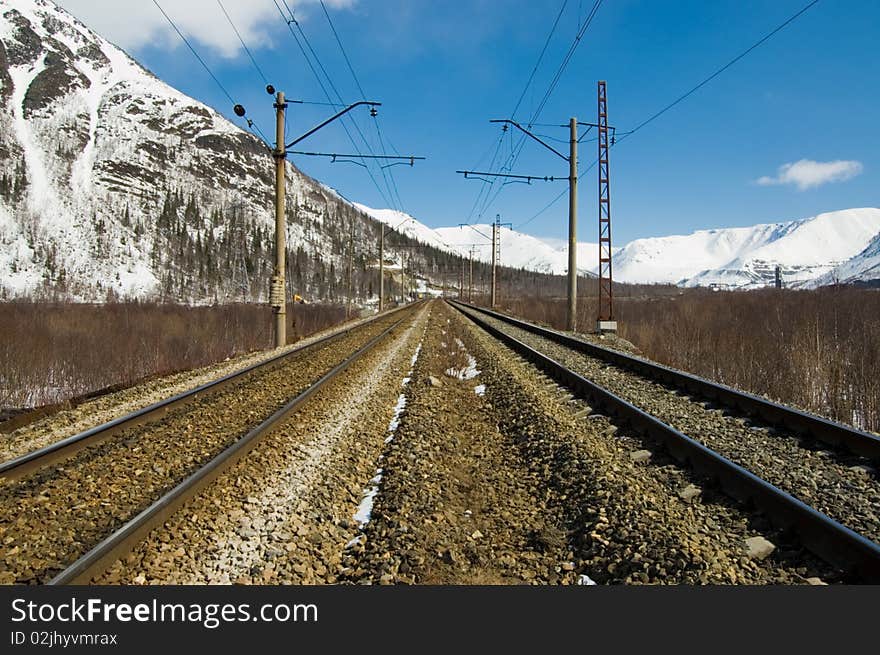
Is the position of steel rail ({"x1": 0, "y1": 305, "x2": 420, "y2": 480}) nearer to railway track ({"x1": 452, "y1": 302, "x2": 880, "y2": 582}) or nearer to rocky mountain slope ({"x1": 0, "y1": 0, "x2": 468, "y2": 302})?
railway track ({"x1": 452, "y1": 302, "x2": 880, "y2": 582})

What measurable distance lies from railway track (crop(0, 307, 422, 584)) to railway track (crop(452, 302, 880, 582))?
454 cm

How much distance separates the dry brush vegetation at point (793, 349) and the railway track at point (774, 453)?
230cm

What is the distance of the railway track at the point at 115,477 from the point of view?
332 centimetres

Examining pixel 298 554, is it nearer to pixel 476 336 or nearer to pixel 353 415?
pixel 353 415

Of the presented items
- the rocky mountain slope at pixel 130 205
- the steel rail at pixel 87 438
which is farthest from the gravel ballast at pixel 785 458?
the rocky mountain slope at pixel 130 205

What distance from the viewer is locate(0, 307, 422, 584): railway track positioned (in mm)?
3322

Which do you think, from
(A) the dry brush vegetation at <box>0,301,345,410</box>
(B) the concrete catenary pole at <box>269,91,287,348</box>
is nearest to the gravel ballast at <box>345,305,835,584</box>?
(A) the dry brush vegetation at <box>0,301,345,410</box>

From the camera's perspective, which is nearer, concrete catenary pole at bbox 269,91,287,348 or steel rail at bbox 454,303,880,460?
steel rail at bbox 454,303,880,460

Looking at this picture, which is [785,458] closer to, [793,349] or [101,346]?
[793,349]

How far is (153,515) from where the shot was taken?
366cm

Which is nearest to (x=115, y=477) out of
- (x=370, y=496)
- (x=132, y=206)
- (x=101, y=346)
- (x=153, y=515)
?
(x=153, y=515)

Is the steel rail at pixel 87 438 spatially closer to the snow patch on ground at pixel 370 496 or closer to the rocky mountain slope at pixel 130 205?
the snow patch on ground at pixel 370 496

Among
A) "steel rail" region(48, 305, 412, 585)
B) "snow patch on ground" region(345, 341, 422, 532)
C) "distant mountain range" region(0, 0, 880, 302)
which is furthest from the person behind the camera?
"distant mountain range" region(0, 0, 880, 302)

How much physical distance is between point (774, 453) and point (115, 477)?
6778 mm
